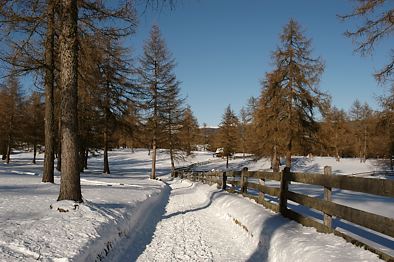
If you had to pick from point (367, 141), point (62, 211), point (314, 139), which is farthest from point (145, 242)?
point (367, 141)

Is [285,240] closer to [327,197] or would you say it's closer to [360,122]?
[327,197]

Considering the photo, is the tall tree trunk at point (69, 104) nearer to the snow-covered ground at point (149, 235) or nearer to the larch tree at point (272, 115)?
the snow-covered ground at point (149, 235)

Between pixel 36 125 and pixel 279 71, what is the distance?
1209 inches

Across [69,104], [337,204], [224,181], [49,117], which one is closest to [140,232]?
[69,104]

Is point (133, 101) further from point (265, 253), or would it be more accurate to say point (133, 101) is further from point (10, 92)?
point (265, 253)

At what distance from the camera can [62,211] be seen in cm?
746

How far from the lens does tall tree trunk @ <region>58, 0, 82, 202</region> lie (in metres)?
8.48

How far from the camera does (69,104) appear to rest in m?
8.52

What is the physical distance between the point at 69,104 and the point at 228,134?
51885mm

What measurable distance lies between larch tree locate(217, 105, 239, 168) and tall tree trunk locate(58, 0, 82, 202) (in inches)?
1958

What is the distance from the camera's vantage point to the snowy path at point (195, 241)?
6.50 meters

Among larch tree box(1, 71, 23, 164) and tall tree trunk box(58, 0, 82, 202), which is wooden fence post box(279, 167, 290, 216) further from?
larch tree box(1, 71, 23, 164)

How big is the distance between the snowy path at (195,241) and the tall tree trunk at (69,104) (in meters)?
2.33

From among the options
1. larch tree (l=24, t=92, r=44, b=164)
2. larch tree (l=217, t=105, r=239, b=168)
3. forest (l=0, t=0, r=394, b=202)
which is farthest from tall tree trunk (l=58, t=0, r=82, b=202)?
larch tree (l=217, t=105, r=239, b=168)
